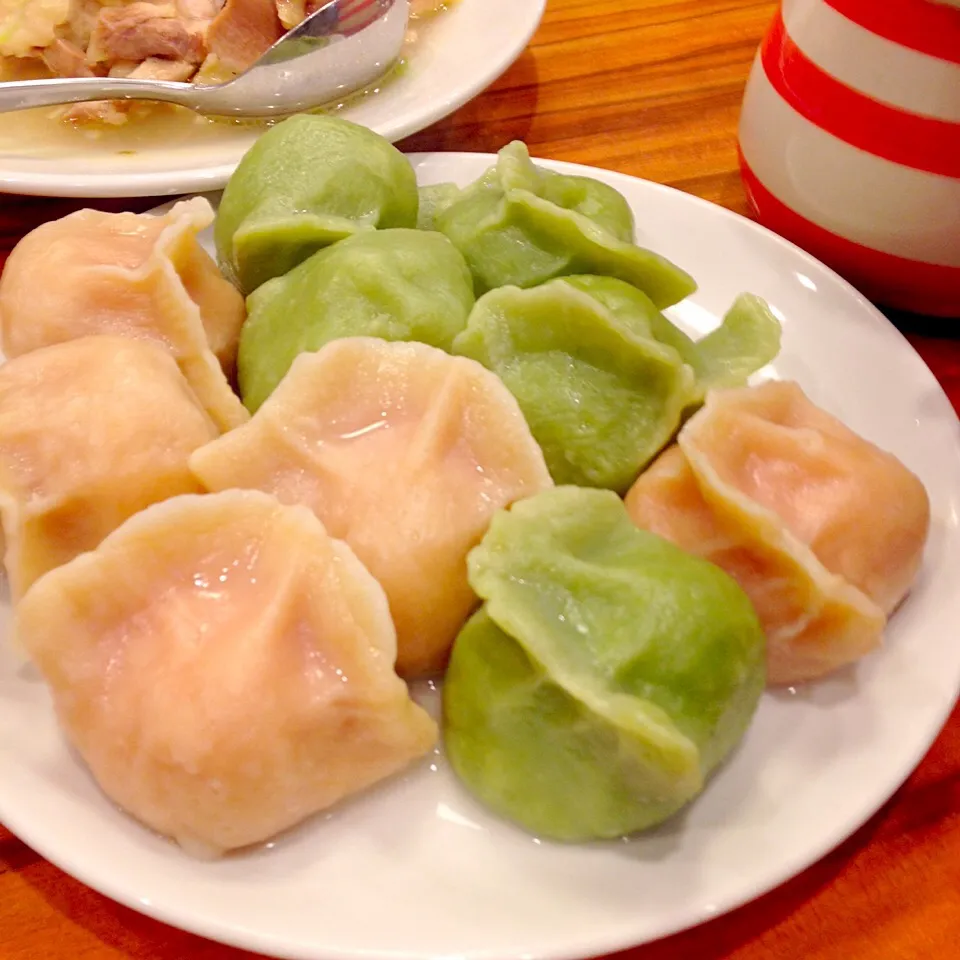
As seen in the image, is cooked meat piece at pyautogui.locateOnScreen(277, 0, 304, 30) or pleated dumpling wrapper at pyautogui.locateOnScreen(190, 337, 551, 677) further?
cooked meat piece at pyautogui.locateOnScreen(277, 0, 304, 30)

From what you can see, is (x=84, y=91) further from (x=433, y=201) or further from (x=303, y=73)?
(x=433, y=201)

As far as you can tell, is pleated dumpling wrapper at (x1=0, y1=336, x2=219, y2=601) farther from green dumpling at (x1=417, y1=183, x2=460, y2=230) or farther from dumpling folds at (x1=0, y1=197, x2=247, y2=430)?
green dumpling at (x1=417, y1=183, x2=460, y2=230)

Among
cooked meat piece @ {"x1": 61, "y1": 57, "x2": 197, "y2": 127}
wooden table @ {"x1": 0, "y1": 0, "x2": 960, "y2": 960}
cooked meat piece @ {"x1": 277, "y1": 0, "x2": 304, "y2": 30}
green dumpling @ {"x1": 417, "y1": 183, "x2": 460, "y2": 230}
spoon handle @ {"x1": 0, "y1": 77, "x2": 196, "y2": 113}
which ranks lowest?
wooden table @ {"x1": 0, "y1": 0, "x2": 960, "y2": 960}

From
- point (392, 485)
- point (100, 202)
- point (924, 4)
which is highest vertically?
point (924, 4)

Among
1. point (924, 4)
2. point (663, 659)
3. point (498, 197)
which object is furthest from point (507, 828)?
point (924, 4)

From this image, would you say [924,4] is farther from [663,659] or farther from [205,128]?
[205,128]

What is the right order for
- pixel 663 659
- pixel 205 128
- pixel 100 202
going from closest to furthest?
1. pixel 663 659
2. pixel 100 202
3. pixel 205 128

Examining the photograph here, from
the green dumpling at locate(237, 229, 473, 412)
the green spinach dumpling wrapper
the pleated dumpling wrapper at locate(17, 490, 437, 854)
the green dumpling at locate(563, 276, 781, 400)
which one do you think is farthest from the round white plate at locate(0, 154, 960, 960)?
the green spinach dumpling wrapper
